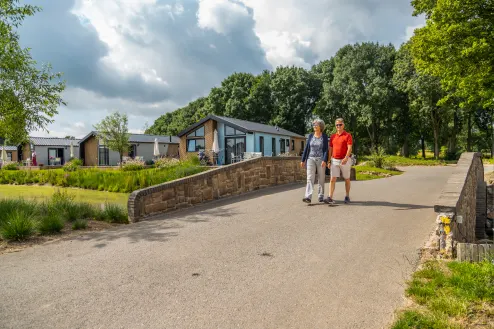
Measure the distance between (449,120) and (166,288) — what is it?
47232mm

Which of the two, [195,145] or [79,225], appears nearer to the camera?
[79,225]

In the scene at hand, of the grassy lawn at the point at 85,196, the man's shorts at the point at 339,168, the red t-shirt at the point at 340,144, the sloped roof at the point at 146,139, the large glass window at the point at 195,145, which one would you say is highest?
the sloped roof at the point at 146,139

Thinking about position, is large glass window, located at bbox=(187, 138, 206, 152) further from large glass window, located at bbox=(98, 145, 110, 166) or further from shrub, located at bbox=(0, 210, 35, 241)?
shrub, located at bbox=(0, 210, 35, 241)

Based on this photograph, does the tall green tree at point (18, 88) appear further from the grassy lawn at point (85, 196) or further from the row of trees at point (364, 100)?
the row of trees at point (364, 100)

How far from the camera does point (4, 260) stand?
479 centimetres

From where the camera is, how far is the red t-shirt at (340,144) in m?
7.96

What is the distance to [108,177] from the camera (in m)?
16.8

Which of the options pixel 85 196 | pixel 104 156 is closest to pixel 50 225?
pixel 85 196

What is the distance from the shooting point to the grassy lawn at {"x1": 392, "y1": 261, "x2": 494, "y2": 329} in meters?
2.75

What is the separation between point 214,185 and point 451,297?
7054mm

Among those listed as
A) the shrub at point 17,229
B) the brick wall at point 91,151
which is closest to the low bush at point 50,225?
the shrub at point 17,229

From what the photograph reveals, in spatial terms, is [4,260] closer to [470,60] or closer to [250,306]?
[250,306]

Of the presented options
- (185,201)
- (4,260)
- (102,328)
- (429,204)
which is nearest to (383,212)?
(429,204)

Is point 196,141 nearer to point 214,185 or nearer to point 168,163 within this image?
point 168,163
